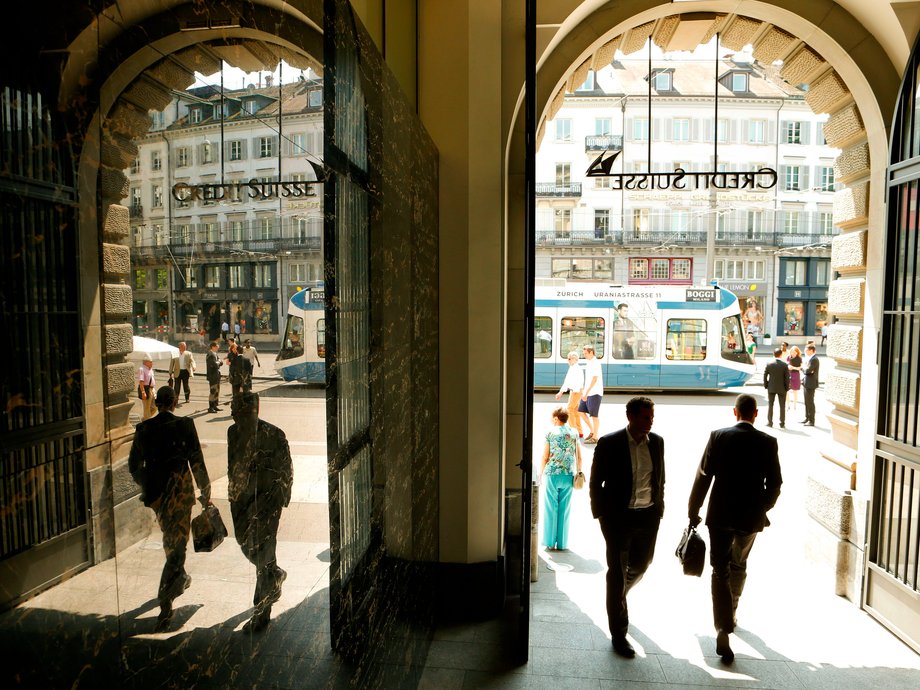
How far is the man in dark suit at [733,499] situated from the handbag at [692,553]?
8cm

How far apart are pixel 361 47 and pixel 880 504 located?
206 inches

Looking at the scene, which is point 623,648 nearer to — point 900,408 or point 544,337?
point 900,408

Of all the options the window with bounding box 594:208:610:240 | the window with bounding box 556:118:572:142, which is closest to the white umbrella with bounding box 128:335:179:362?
the window with bounding box 556:118:572:142

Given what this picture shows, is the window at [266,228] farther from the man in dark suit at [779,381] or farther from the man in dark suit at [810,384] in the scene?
the man in dark suit at [810,384]

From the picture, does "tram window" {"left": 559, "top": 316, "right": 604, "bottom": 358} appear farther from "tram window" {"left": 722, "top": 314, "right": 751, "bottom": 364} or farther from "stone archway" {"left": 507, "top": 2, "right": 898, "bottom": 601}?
"stone archway" {"left": 507, "top": 2, "right": 898, "bottom": 601}

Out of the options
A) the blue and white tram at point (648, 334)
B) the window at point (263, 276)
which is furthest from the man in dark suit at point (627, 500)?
the blue and white tram at point (648, 334)

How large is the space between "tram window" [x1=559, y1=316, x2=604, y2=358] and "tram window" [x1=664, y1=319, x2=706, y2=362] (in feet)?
6.40

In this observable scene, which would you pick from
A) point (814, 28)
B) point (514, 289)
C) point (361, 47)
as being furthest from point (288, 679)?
point (814, 28)

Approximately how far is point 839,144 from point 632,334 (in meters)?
12.6

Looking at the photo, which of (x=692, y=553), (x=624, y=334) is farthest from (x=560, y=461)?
(x=624, y=334)

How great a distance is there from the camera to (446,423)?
16.3ft

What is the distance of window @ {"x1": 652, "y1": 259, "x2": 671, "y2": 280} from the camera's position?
126 ft

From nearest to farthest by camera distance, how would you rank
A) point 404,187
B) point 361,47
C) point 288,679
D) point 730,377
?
point 288,679 → point 361,47 → point 404,187 → point 730,377

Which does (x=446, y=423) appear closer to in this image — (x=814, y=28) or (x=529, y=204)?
(x=529, y=204)
